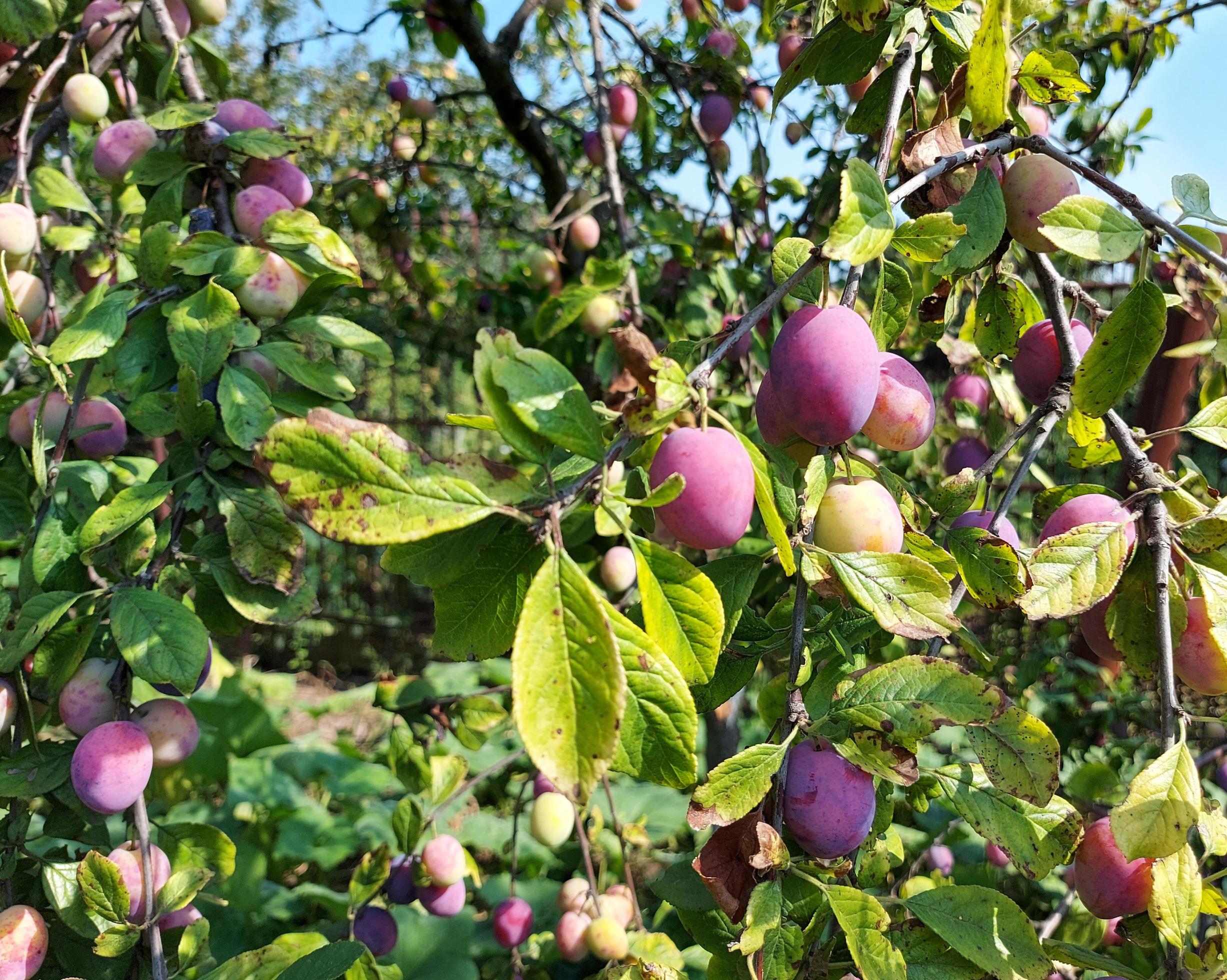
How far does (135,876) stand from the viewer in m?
0.83

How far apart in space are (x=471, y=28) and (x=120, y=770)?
179 cm

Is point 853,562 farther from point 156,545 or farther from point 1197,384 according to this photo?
point 1197,384

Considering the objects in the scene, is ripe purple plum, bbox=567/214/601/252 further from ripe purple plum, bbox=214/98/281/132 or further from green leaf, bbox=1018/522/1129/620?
green leaf, bbox=1018/522/1129/620

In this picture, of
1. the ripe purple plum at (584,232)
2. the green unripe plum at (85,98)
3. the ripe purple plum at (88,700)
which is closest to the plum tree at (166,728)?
the ripe purple plum at (88,700)

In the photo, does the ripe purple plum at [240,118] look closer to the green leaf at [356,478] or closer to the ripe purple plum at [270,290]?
the ripe purple plum at [270,290]

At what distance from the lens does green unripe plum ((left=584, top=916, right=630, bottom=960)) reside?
1247mm

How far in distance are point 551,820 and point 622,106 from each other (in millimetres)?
1658

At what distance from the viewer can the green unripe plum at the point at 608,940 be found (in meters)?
1.25

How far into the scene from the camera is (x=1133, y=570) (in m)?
0.72

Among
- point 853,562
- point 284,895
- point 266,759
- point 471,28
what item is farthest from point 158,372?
point 266,759

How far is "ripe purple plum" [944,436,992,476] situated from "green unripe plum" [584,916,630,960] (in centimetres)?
84

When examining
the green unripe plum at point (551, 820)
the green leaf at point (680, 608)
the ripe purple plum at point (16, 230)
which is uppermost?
the ripe purple plum at point (16, 230)

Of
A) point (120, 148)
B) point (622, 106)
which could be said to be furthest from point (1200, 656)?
point (622, 106)

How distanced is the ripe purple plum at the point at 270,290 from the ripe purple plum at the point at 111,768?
498 millimetres
